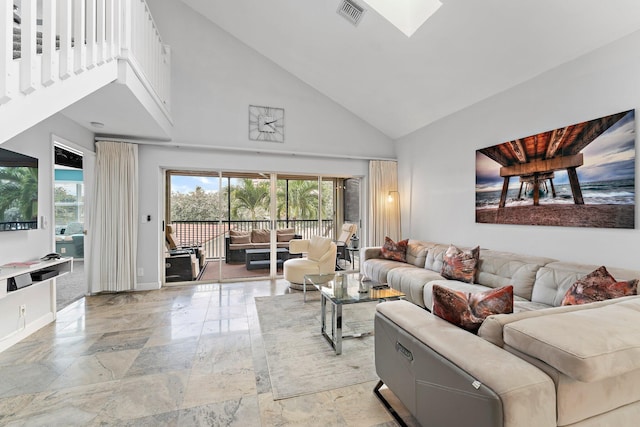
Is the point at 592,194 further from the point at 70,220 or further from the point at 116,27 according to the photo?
the point at 70,220

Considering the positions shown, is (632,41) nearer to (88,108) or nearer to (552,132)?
(552,132)

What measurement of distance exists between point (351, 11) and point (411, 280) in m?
3.37

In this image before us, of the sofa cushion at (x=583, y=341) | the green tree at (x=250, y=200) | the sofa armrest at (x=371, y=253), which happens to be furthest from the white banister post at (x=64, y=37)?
the sofa armrest at (x=371, y=253)

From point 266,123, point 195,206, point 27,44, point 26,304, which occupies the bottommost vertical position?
point 26,304

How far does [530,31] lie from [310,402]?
3741 mm

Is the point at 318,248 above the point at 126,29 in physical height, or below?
below

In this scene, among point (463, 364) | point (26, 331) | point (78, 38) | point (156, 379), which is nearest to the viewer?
point (463, 364)

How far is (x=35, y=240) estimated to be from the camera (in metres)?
3.01

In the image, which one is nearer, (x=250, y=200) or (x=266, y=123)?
(x=266, y=123)

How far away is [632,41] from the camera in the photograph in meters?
2.37

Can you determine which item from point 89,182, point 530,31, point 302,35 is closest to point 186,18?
point 302,35

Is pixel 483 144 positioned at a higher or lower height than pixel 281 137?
lower

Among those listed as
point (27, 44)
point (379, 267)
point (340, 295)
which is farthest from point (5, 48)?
point (379, 267)

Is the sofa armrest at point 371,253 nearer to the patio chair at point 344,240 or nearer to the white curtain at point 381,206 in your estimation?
the white curtain at point 381,206
